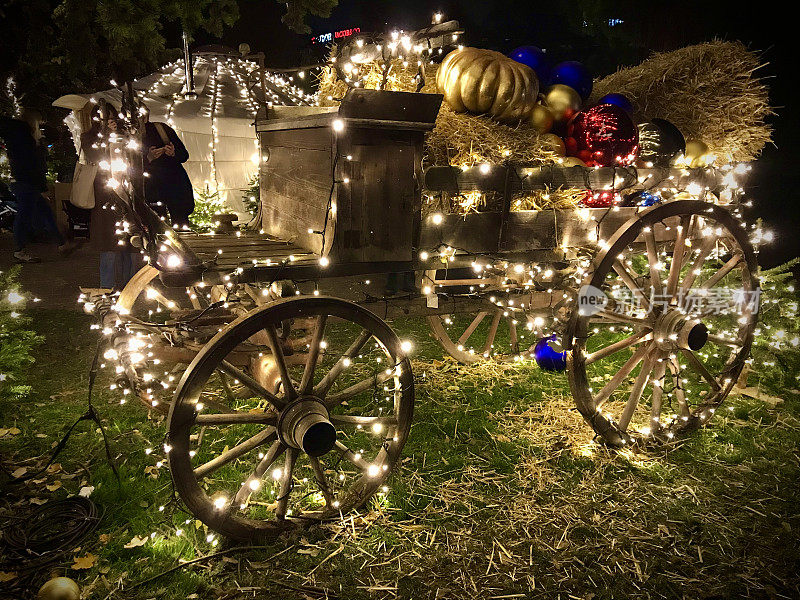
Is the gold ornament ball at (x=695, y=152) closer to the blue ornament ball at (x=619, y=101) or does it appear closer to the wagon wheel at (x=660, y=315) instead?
the blue ornament ball at (x=619, y=101)

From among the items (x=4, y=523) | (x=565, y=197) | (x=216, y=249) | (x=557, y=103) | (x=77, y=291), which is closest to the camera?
(x=4, y=523)

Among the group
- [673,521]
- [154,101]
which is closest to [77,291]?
[154,101]

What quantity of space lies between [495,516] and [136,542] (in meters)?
2.03

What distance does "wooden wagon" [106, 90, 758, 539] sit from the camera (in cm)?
270

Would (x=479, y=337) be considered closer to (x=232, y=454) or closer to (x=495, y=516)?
(x=495, y=516)

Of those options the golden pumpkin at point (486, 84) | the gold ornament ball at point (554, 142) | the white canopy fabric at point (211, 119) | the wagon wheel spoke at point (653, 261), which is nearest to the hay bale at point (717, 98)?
the gold ornament ball at point (554, 142)

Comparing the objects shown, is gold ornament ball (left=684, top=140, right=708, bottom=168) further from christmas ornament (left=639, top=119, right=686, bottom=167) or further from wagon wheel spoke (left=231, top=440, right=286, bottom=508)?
wagon wheel spoke (left=231, top=440, right=286, bottom=508)

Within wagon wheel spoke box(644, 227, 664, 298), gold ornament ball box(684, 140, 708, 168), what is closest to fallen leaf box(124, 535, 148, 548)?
wagon wheel spoke box(644, 227, 664, 298)

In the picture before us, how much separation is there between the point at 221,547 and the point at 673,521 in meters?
2.59

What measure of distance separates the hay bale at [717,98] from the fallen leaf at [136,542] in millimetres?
4998

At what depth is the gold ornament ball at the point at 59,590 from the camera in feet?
7.86

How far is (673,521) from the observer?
3092mm

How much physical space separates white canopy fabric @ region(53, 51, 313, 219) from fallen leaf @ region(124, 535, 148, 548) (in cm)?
781

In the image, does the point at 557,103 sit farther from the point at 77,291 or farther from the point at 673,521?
the point at 77,291
